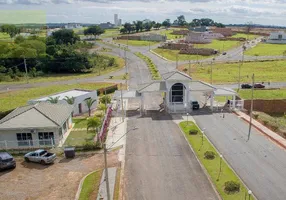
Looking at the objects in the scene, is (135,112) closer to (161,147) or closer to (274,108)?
(161,147)

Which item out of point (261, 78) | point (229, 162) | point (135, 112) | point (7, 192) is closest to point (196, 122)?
point (135, 112)

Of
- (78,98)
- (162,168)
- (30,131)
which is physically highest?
(78,98)

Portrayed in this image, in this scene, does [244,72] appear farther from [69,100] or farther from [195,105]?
[69,100]

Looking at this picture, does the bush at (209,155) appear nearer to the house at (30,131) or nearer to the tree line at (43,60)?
the house at (30,131)

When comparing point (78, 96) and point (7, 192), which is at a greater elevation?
point (78, 96)

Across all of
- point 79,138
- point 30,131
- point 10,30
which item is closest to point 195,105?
point 79,138

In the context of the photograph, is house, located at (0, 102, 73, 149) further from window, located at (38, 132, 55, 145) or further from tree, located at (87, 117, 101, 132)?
tree, located at (87, 117, 101, 132)

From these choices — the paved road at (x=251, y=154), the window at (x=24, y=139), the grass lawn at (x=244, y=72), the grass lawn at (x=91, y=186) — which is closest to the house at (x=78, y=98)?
the window at (x=24, y=139)
